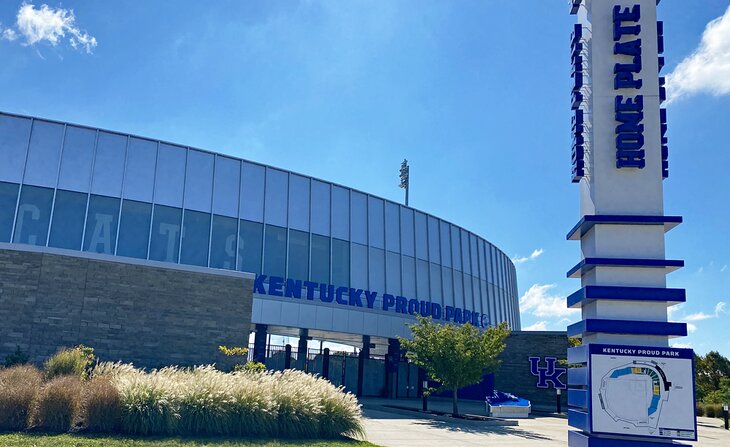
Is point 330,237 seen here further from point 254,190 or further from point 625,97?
point 625,97

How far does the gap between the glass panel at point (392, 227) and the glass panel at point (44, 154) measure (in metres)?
18.2

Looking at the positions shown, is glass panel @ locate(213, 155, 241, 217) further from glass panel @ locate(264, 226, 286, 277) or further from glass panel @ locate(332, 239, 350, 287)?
glass panel @ locate(332, 239, 350, 287)

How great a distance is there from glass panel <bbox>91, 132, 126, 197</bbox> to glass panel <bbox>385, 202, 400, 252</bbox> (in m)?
15.5

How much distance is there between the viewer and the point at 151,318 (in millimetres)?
22734

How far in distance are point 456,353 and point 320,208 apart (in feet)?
44.6

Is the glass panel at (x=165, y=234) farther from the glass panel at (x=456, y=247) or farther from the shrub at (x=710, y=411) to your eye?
the shrub at (x=710, y=411)

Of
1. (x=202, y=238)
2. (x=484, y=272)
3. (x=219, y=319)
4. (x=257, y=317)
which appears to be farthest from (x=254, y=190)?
(x=484, y=272)

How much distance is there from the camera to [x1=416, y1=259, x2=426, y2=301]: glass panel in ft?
131

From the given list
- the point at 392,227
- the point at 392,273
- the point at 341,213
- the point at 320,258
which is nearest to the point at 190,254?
the point at 320,258

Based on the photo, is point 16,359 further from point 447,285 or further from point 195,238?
point 447,285

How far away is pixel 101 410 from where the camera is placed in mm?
13516

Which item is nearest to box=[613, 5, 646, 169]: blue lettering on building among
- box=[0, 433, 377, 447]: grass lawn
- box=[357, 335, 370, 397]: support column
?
box=[0, 433, 377, 447]: grass lawn

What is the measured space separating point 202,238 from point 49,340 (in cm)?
1152

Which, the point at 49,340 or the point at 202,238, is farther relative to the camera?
the point at 202,238
